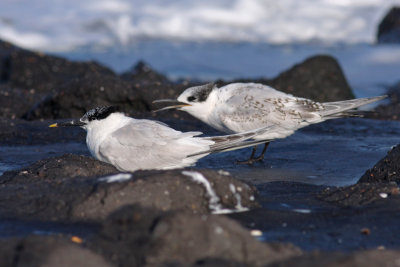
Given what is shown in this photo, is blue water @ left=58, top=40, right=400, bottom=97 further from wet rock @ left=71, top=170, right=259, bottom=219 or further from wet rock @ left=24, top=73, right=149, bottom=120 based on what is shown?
wet rock @ left=71, top=170, right=259, bottom=219

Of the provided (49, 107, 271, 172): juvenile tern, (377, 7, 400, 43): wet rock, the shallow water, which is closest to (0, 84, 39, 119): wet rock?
the shallow water

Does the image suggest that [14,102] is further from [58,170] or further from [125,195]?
[125,195]

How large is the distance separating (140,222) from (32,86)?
9.36m

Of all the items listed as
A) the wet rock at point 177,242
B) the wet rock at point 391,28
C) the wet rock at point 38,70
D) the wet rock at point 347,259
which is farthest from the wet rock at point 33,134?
the wet rock at point 391,28

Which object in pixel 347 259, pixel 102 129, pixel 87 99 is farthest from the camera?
pixel 87 99

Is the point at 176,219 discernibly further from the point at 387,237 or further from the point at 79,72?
the point at 79,72

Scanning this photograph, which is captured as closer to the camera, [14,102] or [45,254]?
[45,254]

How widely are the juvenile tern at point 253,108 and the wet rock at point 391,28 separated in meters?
14.0

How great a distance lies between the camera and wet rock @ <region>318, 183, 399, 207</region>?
4059 mm

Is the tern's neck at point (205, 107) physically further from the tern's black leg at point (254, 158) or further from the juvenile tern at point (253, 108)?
the tern's black leg at point (254, 158)

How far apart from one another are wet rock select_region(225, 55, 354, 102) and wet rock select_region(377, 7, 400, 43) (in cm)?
984

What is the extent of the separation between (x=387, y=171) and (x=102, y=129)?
229 centimetres

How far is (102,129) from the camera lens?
512cm

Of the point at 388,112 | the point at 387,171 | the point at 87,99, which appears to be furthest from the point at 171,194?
the point at 388,112
